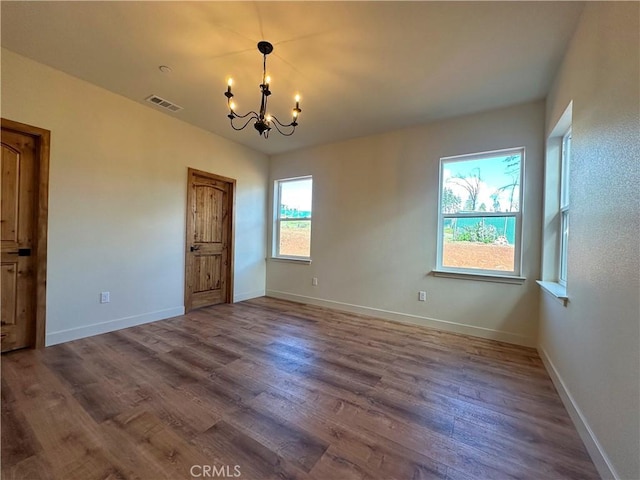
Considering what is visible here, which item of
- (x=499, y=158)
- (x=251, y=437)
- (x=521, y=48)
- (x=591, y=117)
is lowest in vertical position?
(x=251, y=437)

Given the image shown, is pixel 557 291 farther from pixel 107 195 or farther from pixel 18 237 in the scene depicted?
pixel 18 237

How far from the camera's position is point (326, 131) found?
151 inches

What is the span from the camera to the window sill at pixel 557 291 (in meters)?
1.98

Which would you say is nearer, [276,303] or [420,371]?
[420,371]

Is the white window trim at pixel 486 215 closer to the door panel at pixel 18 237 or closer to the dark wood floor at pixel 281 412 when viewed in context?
the dark wood floor at pixel 281 412

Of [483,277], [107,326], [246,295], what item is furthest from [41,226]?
[483,277]

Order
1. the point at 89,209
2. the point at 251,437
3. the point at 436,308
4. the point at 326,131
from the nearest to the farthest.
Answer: the point at 251,437 → the point at 89,209 → the point at 436,308 → the point at 326,131

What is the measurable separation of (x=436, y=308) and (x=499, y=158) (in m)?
1.98

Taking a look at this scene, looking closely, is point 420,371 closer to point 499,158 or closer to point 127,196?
point 499,158

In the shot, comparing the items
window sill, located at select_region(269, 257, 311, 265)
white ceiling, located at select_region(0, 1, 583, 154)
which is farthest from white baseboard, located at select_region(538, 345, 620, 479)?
window sill, located at select_region(269, 257, 311, 265)

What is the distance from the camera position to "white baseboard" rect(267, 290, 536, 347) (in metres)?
2.95

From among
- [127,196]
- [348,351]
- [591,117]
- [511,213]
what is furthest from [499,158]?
[127,196]

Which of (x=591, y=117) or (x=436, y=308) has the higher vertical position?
(x=591, y=117)

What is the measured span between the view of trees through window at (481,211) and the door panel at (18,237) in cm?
448
